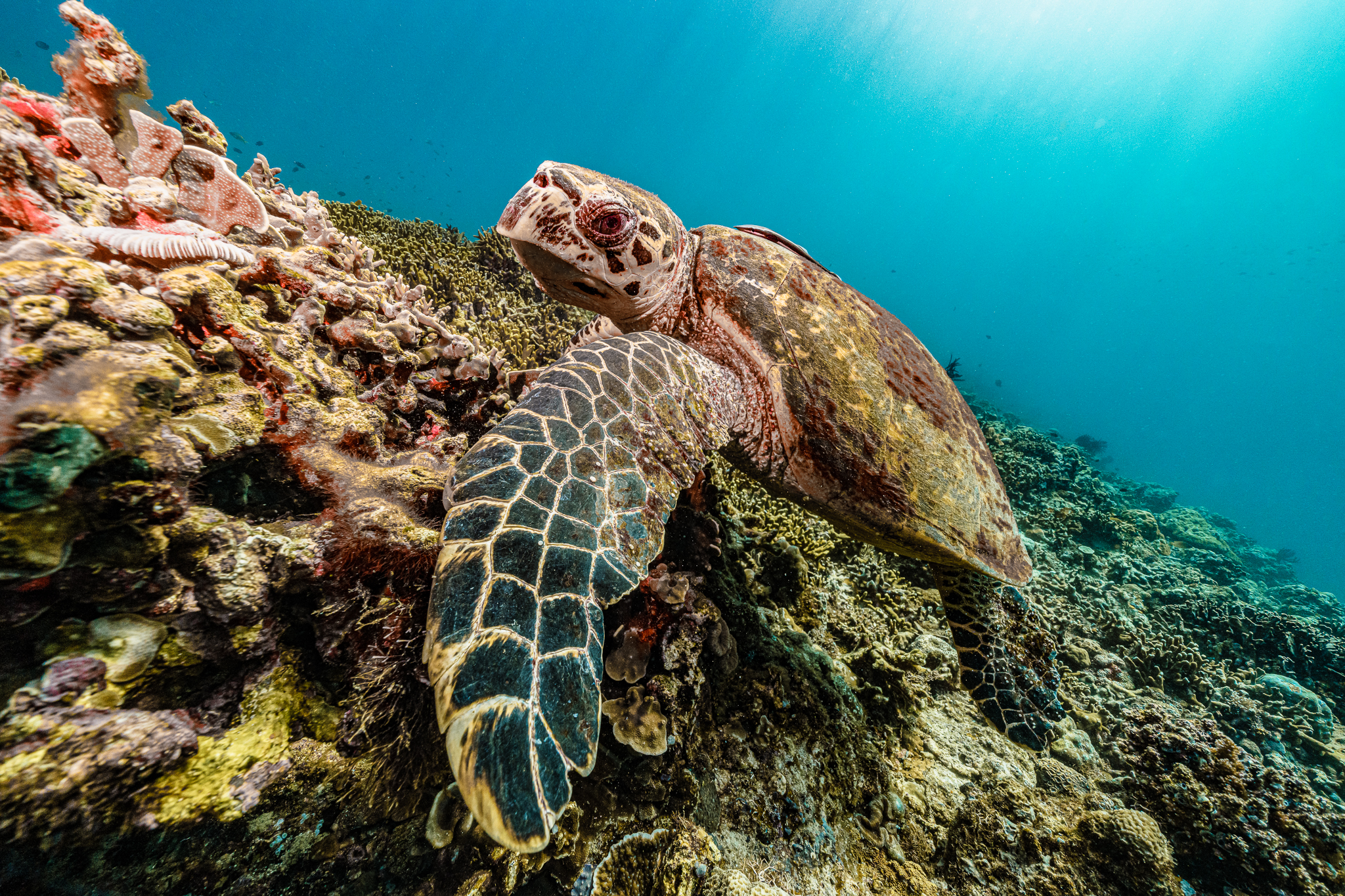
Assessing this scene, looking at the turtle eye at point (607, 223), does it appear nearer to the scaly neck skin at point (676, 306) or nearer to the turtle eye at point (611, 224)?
the turtle eye at point (611, 224)

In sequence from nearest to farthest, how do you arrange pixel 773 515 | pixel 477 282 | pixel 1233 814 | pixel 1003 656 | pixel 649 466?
1. pixel 649 466
2. pixel 1233 814
3. pixel 1003 656
4. pixel 773 515
5. pixel 477 282

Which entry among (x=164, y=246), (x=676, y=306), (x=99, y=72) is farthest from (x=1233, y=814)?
(x=99, y=72)

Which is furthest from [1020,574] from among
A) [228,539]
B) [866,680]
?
[228,539]

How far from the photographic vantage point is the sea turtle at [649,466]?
95cm

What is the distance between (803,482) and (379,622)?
1617mm

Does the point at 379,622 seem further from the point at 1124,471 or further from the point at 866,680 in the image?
the point at 1124,471

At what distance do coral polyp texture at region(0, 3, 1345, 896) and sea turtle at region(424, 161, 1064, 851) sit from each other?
1cm

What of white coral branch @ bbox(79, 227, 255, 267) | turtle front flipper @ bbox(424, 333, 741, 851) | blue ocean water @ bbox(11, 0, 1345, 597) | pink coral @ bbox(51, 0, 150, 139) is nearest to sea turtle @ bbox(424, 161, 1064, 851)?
turtle front flipper @ bbox(424, 333, 741, 851)

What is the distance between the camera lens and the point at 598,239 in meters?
1.93

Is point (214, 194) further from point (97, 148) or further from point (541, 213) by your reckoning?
point (541, 213)

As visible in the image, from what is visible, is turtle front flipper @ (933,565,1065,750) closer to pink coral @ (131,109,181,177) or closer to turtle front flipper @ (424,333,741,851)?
turtle front flipper @ (424,333,741,851)

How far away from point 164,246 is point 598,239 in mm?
1333

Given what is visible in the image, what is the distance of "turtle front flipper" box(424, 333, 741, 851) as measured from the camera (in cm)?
87

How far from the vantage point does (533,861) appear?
124 centimetres
